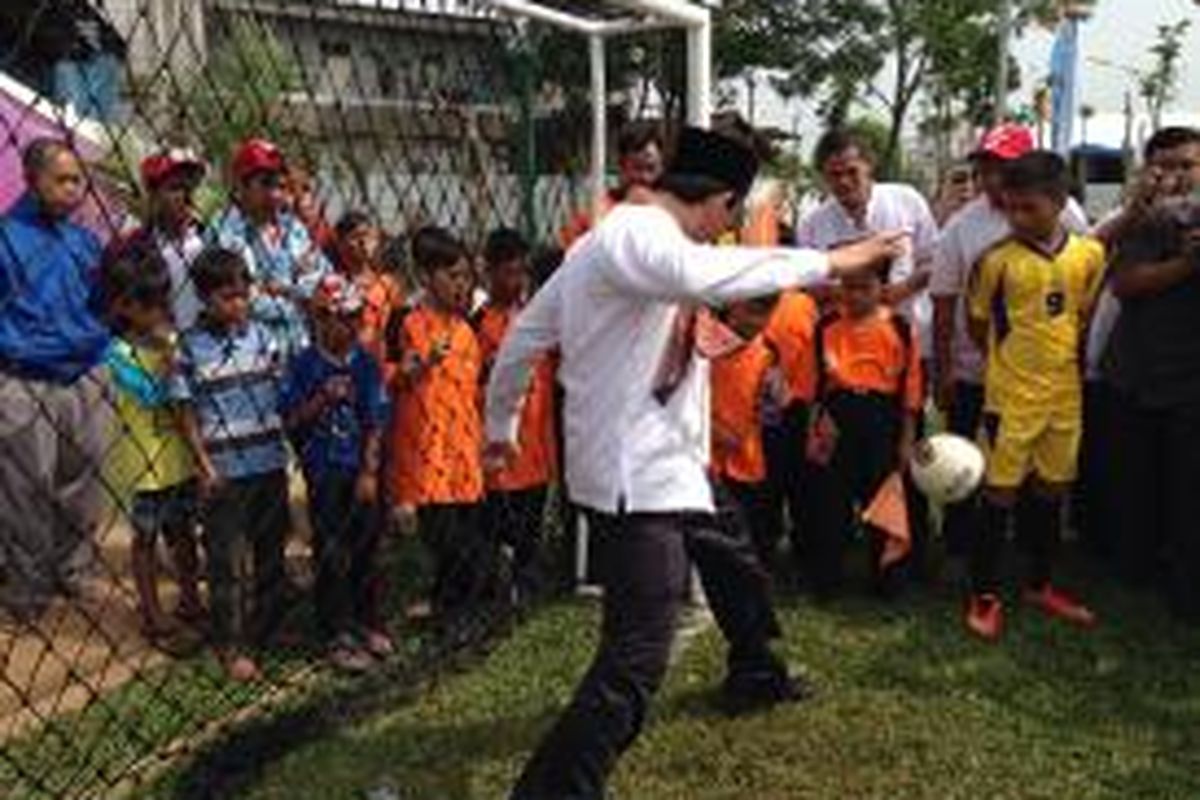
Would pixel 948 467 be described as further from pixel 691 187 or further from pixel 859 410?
pixel 691 187

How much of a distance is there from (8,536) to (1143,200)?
369 cm

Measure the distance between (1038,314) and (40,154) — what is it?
297 centimetres

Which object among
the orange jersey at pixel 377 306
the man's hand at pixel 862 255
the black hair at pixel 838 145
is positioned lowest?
the orange jersey at pixel 377 306

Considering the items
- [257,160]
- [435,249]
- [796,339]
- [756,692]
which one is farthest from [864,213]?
[257,160]

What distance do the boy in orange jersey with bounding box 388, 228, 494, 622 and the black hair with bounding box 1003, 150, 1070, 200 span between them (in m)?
1.67

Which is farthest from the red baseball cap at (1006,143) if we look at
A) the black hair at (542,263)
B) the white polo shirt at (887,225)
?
the black hair at (542,263)

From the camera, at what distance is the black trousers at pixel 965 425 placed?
5.70m

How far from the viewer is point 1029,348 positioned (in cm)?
512

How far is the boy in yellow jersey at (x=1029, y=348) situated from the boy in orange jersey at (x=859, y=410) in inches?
12.4

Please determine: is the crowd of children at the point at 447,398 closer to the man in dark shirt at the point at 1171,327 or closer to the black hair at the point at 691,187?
the man in dark shirt at the point at 1171,327

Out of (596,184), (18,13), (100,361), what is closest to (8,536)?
(100,361)

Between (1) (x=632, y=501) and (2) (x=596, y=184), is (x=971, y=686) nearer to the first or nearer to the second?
(1) (x=632, y=501)

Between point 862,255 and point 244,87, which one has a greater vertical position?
point 244,87

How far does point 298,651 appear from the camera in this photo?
4.95 metres
